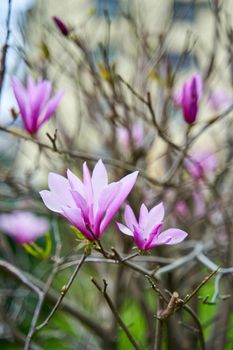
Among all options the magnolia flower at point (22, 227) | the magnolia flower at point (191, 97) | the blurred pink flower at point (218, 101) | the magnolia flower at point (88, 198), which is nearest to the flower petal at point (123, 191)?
the magnolia flower at point (88, 198)

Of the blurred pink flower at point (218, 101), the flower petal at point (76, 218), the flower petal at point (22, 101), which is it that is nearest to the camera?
the flower petal at point (76, 218)

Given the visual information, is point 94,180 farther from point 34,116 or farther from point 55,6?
point 55,6

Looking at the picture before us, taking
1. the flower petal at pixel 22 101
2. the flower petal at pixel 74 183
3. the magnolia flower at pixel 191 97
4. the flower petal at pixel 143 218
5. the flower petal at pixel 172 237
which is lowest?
the flower petal at pixel 172 237

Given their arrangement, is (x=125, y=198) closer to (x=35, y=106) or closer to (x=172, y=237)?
(x=172, y=237)

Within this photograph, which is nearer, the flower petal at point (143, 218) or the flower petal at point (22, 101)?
the flower petal at point (143, 218)

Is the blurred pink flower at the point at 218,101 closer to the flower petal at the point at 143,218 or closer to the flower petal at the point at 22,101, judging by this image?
the flower petal at the point at 22,101

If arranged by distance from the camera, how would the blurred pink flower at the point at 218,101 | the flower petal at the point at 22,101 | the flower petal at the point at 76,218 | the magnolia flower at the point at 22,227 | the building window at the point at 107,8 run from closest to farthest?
the flower petal at the point at 76,218
the flower petal at the point at 22,101
the magnolia flower at the point at 22,227
the building window at the point at 107,8
the blurred pink flower at the point at 218,101

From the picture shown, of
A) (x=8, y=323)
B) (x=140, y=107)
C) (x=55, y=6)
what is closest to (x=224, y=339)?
(x=8, y=323)

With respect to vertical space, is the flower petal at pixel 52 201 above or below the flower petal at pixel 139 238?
above
